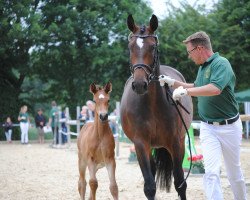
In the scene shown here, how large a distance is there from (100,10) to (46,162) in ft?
55.5

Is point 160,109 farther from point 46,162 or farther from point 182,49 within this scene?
point 182,49

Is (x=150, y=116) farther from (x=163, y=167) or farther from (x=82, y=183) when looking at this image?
(x=82, y=183)

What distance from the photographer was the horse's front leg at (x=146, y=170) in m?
5.87

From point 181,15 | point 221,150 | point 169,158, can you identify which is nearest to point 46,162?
point 169,158

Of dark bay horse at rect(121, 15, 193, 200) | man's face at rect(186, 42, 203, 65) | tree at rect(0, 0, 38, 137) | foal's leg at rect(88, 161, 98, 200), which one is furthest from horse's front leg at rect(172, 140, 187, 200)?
tree at rect(0, 0, 38, 137)

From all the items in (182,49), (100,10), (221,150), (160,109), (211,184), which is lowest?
(211,184)

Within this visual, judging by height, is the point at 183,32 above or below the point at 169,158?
above

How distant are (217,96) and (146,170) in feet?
4.55

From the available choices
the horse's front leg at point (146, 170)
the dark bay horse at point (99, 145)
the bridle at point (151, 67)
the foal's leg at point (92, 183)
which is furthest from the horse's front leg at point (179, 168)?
the foal's leg at point (92, 183)

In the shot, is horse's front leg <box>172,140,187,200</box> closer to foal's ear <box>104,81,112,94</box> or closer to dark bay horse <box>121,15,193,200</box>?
dark bay horse <box>121,15,193,200</box>

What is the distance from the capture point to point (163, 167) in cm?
744

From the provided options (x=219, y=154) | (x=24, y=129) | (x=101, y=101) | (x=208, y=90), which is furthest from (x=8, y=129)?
(x=208, y=90)

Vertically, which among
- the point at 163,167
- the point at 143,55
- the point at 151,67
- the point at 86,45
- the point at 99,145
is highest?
the point at 86,45

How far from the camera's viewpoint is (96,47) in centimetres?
3022
